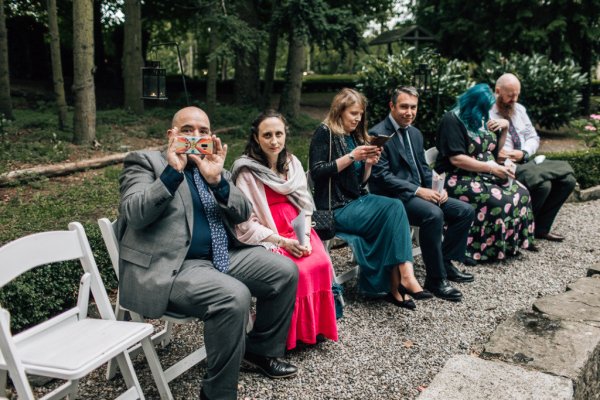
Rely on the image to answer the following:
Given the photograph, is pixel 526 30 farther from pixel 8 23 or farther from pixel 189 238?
pixel 8 23

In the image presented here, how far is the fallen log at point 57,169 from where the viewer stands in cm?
709

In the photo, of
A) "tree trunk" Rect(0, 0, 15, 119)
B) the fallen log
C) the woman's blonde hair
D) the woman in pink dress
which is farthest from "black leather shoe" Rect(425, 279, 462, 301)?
"tree trunk" Rect(0, 0, 15, 119)

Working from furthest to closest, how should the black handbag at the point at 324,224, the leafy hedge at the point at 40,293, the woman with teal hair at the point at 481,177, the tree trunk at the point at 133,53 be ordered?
the tree trunk at the point at 133,53
the woman with teal hair at the point at 481,177
the black handbag at the point at 324,224
the leafy hedge at the point at 40,293

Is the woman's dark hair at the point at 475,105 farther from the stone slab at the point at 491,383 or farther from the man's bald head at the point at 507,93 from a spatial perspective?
the stone slab at the point at 491,383

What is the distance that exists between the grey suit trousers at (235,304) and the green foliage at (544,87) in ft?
38.5

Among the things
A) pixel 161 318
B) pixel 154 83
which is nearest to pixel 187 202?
pixel 161 318

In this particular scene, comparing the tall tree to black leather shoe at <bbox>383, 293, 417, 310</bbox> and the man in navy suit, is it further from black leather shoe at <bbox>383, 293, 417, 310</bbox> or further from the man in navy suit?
black leather shoe at <bbox>383, 293, 417, 310</bbox>

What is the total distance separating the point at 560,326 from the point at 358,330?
4.54 ft

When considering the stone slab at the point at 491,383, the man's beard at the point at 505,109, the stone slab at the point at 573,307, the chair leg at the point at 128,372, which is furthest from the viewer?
the man's beard at the point at 505,109

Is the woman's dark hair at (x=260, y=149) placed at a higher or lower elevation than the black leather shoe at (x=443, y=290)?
higher

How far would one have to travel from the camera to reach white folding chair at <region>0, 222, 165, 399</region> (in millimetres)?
2504

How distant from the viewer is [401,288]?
477 centimetres

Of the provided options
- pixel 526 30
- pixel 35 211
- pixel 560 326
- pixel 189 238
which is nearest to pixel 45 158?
pixel 35 211

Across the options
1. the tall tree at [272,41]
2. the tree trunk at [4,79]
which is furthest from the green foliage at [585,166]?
the tree trunk at [4,79]
